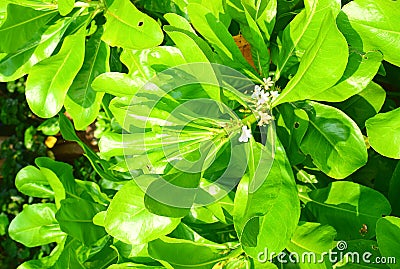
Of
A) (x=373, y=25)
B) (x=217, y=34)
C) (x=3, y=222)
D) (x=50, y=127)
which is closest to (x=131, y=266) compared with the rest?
(x=217, y=34)

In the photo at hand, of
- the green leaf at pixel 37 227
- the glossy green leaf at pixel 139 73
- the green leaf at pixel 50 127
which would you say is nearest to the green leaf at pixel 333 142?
the glossy green leaf at pixel 139 73

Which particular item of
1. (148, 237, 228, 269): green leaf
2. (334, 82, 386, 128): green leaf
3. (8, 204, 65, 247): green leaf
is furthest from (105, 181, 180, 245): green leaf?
(8, 204, 65, 247): green leaf

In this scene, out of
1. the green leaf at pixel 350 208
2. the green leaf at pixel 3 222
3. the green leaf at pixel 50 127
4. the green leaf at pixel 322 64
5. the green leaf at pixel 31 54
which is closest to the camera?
the green leaf at pixel 322 64

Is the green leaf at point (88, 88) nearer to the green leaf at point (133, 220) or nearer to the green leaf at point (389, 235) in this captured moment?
the green leaf at point (133, 220)

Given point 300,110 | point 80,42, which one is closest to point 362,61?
point 300,110

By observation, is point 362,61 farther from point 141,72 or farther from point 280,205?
point 141,72

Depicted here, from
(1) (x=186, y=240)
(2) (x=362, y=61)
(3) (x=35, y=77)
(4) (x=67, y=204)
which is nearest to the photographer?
(2) (x=362, y=61)

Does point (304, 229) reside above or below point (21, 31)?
below
